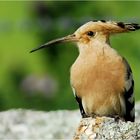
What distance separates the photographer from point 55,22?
12.3 metres

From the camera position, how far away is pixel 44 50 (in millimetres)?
11961

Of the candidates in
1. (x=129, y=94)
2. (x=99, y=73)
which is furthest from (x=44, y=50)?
(x=99, y=73)

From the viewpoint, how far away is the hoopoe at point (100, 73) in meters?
5.36

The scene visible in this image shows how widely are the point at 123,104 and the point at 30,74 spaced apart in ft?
19.1

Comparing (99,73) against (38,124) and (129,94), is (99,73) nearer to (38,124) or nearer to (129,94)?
(129,94)

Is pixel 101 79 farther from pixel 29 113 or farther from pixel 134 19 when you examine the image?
pixel 134 19

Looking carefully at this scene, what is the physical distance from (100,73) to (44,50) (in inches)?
261

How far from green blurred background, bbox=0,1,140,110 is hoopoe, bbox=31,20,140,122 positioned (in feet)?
13.0

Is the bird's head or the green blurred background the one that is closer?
the bird's head

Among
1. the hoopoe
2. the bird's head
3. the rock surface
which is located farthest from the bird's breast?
the rock surface

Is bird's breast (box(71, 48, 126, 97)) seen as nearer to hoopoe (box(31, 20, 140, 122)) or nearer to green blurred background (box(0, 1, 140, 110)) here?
hoopoe (box(31, 20, 140, 122))

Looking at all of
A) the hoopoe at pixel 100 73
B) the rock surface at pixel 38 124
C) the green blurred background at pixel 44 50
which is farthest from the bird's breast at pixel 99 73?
the green blurred background at pixel 44 50

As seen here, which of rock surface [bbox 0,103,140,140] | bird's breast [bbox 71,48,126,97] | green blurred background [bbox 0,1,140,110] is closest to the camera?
bird's breast [bbox 71,48,126,97]

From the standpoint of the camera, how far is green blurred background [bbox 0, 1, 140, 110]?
34.9 ft
